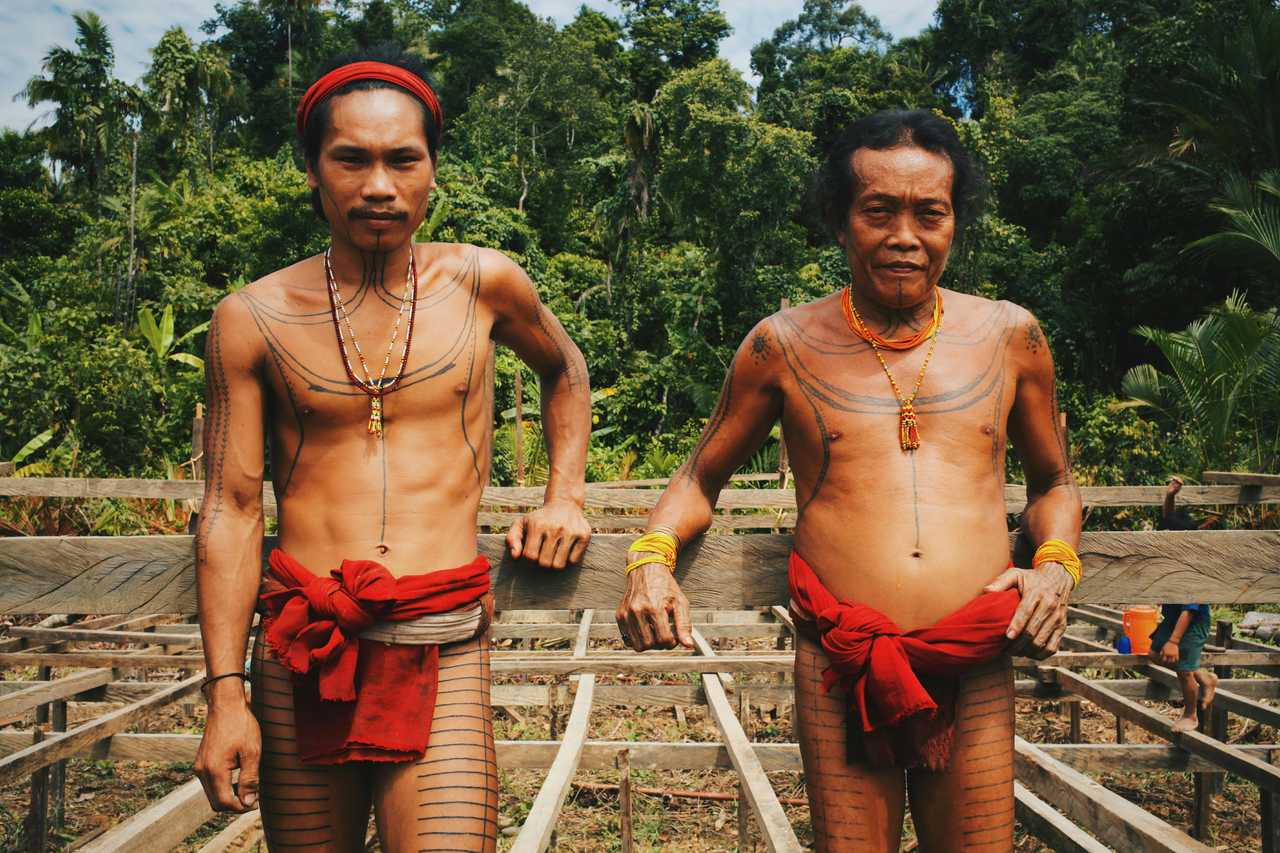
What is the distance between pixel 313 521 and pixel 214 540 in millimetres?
197

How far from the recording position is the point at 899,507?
2.07 meters

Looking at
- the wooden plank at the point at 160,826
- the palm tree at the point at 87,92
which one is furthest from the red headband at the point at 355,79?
the palm tree at the point at 87,92

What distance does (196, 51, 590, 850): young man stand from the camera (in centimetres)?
189

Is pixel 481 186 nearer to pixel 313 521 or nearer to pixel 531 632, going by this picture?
pixel 531 632

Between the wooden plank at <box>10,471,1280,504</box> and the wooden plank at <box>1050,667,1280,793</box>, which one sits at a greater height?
the wooden plank at <box>10,471,1280,504</box>

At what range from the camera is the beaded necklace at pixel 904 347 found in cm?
211

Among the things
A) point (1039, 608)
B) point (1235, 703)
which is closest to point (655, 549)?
point (1039, 608)

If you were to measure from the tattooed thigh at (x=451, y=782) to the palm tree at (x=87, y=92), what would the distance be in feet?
72.9

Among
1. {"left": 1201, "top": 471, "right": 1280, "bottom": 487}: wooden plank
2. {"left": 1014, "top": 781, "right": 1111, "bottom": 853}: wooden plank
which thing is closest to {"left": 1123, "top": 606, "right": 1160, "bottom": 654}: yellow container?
{"left": 1201, "top": 471, "right": 1280, "bottom": 487}: wooden plank

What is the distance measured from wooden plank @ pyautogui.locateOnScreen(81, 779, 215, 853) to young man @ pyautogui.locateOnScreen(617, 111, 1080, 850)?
1.78 m

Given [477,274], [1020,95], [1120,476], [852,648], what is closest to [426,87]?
[477,274]

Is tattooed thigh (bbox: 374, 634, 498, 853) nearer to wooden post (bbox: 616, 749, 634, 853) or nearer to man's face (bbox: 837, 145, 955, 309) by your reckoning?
man's face (bbox: 837, 145, 955, 309)

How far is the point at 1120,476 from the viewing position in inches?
552

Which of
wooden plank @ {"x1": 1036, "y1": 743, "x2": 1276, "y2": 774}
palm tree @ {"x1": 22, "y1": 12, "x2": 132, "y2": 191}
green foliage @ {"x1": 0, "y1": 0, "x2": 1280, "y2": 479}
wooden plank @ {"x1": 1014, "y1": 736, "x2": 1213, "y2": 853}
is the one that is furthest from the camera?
palm tree @ {"x1": 22, "y1": 12, "x2": 132, "y2": 191}
